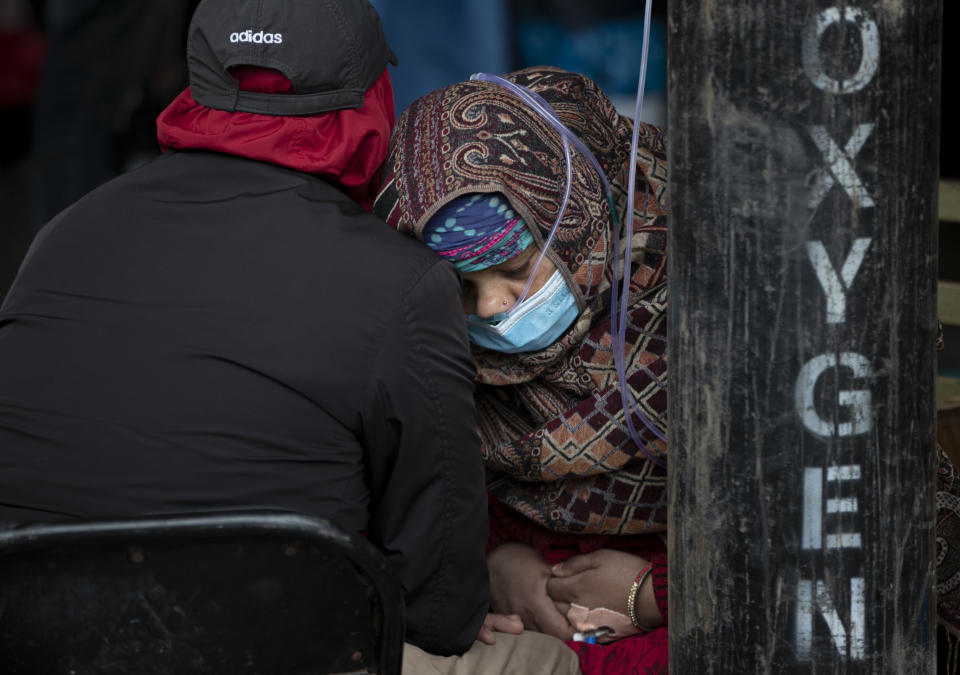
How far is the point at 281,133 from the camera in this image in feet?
6.84

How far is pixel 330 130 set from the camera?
214cm

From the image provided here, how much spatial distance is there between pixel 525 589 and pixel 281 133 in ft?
3.42

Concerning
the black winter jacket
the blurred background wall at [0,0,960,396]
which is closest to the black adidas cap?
the black winter jacket

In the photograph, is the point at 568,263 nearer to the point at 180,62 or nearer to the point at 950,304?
the point at 950,304

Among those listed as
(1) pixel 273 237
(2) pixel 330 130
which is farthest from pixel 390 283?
(2) pixel 330 130

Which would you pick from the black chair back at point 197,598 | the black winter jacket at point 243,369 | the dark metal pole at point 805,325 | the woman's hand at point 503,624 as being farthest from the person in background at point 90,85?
the dark metal pole at point 805,325

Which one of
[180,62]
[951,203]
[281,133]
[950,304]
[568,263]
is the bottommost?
[950,304]

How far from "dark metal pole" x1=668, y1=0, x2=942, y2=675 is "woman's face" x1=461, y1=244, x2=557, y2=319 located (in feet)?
2.60

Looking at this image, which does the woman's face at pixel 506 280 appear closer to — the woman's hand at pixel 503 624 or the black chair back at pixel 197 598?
the woman's hand at pixel 503 624

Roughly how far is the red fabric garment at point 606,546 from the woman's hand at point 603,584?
0.08 feet

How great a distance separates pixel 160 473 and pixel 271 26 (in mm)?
773

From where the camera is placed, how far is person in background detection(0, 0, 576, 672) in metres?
1.84

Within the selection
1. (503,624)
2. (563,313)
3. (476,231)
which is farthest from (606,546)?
(476,231)

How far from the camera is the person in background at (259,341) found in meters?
1.84
